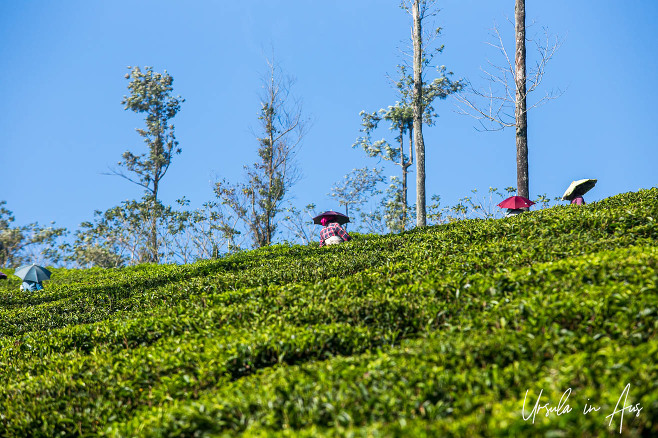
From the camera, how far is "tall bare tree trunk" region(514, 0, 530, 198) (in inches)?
618

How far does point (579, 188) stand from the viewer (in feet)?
48.9

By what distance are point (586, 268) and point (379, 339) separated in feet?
9.34

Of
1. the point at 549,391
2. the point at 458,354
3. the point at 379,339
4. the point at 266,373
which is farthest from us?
the point at 379,339

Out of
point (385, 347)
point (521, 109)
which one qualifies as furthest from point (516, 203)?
point (385, 347)

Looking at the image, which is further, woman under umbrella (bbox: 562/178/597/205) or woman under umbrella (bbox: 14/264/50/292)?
woman under umbrella (bbox: 14/264/50/292)

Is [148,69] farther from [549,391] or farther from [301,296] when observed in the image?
[549,391]

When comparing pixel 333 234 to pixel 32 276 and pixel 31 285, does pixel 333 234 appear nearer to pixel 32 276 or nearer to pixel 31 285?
pixel 32 276

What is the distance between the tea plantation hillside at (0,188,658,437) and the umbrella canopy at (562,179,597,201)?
439cm

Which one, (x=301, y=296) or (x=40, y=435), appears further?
(x=301, y=296)

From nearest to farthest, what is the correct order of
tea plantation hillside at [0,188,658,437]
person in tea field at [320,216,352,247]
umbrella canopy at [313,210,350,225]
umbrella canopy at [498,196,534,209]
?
tea plantation hillside at [0,188,658,437] → umbrella canopy at [498,196,534,209] → person in tea field at [320,216,352,247] → umbrella canopy at [313,210,350,225]

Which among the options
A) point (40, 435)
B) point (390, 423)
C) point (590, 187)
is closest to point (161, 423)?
point (40, 435)

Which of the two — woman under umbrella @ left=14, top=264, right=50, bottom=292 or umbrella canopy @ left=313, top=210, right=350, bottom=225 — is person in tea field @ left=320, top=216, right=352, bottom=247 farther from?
woman under umbrella @ left=14, top=264, right=50, bottom=292

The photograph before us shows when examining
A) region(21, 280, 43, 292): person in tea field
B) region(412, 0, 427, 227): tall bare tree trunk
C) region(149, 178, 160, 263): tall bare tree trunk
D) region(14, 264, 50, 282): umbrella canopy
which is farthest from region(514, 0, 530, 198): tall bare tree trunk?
region(149, 178, 160, 263): tall bare tree trunk

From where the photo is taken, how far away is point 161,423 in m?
4.95
